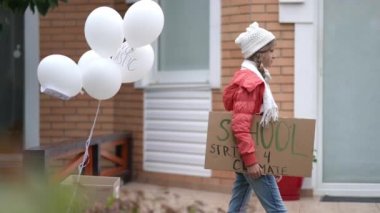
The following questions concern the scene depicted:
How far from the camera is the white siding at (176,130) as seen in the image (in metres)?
8.20

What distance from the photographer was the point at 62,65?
16.4ft

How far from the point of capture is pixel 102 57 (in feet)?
17.1

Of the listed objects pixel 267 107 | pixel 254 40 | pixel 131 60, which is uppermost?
pixel 254 40

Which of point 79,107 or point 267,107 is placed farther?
point 79,107

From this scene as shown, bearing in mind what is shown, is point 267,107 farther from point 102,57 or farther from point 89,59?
point 89,59

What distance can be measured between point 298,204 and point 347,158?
3.01 feet

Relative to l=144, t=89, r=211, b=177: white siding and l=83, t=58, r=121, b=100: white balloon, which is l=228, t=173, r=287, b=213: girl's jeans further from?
l=144, t=89, r=211, b=177: white siding

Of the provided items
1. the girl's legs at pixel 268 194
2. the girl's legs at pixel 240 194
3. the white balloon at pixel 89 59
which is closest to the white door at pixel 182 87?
the white balloon at pixel 89 59

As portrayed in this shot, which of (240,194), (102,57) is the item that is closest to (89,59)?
(102,57)

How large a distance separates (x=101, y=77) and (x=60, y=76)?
0.91ft

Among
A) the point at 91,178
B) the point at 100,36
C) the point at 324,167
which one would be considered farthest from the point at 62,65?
the point at 324,167

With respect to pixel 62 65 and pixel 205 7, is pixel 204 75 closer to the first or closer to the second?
pixel 205 7

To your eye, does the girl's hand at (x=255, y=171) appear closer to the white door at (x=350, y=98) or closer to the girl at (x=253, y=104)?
the girl at (x=253, y=104)

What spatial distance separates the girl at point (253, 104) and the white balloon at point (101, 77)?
80cm
